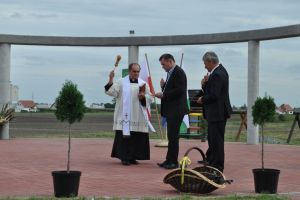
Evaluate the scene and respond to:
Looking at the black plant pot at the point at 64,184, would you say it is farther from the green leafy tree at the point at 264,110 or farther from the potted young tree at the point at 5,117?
the potted young tree at the point at 5,117

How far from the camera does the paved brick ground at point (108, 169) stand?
7805mm

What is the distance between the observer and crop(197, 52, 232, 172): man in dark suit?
8.82m

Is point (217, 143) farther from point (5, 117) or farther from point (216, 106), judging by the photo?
point (5, 117)

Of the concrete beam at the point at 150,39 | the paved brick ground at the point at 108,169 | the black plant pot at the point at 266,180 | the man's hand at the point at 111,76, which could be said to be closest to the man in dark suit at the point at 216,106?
the paved brick ground at the point at 108,169

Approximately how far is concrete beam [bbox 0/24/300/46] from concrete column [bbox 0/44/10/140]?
0.96 feet

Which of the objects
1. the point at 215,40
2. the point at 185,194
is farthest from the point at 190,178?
the point at 215,40

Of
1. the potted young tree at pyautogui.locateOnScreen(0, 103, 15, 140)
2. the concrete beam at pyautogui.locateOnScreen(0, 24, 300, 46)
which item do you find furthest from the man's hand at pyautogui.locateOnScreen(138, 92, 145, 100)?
the potted young tree at pyautogui.locateOnScreen(0, 103, 15, 140)

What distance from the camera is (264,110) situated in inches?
316

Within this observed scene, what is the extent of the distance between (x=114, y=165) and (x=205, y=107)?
8.88ft

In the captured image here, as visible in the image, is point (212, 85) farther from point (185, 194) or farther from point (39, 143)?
point (39, 143)

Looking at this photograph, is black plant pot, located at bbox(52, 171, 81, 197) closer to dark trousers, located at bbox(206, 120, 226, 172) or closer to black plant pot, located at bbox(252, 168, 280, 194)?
black plant pot, located at bbox(252, 168, 280, 194)

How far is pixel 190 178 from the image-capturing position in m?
7.41

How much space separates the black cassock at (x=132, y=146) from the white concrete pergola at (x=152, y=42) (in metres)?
5.61

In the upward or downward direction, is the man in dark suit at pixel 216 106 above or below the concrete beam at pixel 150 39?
below
